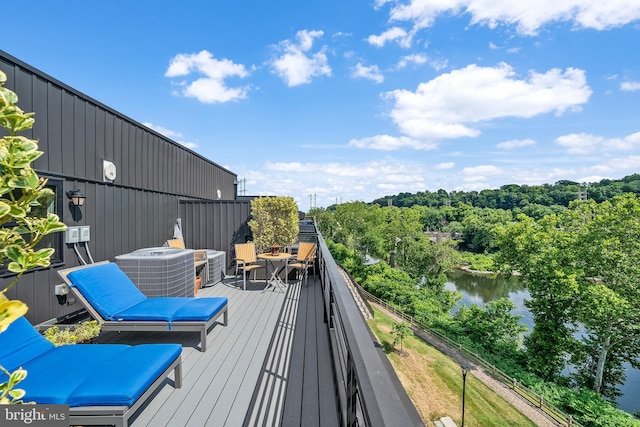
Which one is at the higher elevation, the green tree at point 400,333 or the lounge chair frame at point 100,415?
the lounge chair frame at point 100,415

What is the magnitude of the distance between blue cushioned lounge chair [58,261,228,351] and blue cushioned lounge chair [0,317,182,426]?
667 mm

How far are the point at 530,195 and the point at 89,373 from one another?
273 ft

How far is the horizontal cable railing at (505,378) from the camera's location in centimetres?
1141

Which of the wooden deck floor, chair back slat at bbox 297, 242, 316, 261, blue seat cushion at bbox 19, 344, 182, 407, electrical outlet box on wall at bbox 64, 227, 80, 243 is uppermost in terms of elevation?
electrical outlet box on wall at bbox 64, 227, 80, 243

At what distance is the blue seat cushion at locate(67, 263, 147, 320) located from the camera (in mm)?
3000

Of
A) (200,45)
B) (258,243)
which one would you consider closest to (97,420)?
(258,243)

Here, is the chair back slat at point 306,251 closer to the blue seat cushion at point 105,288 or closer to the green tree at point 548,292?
the blue seat cushion at point 105,288

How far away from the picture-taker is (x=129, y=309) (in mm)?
3115

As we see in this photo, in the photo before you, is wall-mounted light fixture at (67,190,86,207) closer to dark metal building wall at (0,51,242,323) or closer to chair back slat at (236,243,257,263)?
dark metal building wall at (0,51,242,323)

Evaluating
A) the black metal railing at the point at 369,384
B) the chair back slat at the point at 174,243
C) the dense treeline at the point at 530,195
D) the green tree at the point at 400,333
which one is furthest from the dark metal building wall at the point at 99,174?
the dense treeline at the point at 530,195

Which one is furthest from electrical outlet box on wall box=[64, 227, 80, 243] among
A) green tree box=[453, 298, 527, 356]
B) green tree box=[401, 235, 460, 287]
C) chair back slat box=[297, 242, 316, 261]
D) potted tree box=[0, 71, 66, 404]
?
green tree box=[401, 235, 460, 287]

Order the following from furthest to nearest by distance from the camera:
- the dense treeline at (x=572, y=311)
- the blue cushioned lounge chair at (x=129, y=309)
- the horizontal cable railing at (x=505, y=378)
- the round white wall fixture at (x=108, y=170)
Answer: the dense treeline at (x=572, y=311) < the horizontal cable railing at (x=505, y=378) < the round white wall fixture at (x=108, y=170) < the blue cushioned lounge chair at (x=129, y=309)

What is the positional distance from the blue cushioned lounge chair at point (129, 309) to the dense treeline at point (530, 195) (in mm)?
60342

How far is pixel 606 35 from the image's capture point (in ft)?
57.0
